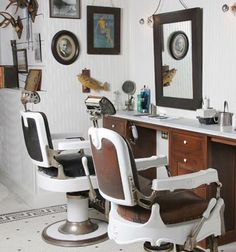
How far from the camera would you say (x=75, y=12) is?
440 centimetres

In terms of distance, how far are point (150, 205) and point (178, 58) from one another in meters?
1.96

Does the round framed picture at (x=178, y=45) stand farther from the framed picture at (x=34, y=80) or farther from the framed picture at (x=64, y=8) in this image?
the framed picture at (x=34, y=80)

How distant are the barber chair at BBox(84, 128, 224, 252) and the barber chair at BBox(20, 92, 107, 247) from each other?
2.42ft

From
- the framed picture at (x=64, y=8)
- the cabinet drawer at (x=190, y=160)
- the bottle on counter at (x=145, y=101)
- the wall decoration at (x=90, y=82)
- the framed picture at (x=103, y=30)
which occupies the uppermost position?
the framed picture at (x=64, y=8)

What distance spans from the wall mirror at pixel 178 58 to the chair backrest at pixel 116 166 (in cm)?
158

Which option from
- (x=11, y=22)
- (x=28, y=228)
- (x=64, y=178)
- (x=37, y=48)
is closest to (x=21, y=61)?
(x=11, y=22)

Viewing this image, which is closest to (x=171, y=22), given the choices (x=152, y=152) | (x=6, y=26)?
(x=152, y=152)

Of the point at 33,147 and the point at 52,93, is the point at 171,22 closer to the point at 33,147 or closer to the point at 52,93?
the point at 52,93

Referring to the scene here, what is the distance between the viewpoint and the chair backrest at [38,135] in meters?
3.37

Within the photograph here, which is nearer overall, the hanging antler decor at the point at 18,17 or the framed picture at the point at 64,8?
the framed picture at the point at 64,8

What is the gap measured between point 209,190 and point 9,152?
261cm

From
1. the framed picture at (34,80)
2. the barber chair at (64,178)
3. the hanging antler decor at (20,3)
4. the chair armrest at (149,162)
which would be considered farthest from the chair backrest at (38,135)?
the hanging antler decor at (20,3)

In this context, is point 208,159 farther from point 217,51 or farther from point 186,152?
point 217,51

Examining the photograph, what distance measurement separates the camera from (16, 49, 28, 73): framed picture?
15.8ft
